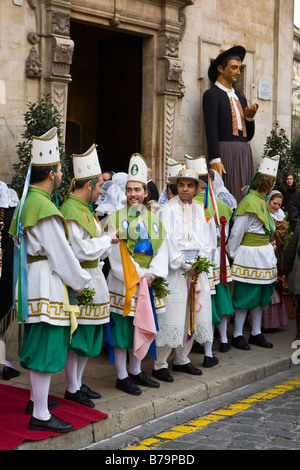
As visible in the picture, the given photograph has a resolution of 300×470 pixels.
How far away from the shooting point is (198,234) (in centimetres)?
697

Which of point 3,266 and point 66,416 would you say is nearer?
point 66,416

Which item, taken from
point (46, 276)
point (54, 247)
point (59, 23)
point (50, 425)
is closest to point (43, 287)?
point (46, 276)

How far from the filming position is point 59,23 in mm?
9516

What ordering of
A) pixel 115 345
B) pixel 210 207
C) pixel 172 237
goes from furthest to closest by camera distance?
pixel 210 207, pixel 172 237, pixel 115 345

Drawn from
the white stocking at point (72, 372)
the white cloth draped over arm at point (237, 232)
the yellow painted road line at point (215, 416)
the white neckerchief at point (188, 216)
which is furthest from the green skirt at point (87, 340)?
the white cloth draped over arm at point (237, 232)

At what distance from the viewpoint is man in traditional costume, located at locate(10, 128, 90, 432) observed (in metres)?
4.93

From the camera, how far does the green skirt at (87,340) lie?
5.54 meters

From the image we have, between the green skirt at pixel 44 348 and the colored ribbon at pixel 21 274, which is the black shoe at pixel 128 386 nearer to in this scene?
the green skirt at pixel 44 348

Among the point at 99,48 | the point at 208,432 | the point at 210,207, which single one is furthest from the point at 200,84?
the point at 208,432

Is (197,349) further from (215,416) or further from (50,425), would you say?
(50,425)

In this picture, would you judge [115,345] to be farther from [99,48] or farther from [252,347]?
[99,48]

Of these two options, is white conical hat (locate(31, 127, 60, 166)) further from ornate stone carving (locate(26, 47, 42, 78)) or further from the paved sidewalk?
ornate stone carving (locate(26, 47, 42, 78))

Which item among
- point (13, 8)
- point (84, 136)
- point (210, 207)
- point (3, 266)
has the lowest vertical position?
point (3, 266)
